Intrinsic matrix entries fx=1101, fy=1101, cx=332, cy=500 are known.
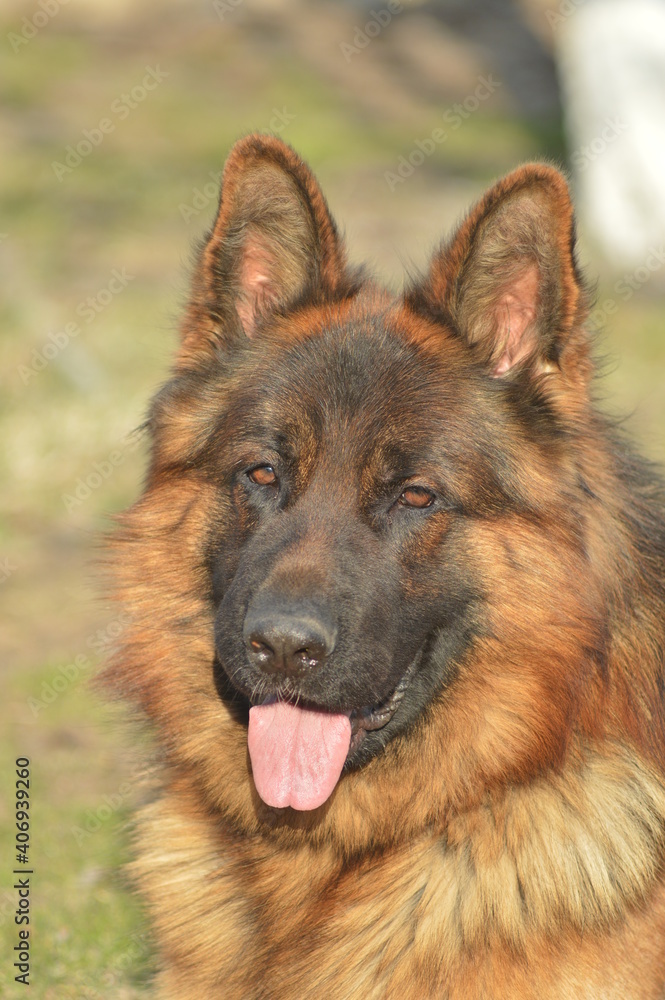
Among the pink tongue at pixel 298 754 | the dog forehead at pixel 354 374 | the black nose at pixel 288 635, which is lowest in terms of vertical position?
the pink tongue at pixel 298 754

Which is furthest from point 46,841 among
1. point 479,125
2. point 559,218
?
point 479,125

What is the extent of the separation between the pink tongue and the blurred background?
923 mm

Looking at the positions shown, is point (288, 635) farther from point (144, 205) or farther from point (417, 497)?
point (144, 205)

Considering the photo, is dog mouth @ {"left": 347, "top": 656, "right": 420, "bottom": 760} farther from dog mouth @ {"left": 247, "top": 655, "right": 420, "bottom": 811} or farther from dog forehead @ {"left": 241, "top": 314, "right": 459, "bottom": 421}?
dog forehead @ {"left": 241, "top": 314, "right": 459, "bottom": 421}

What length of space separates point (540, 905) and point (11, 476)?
8.26 m

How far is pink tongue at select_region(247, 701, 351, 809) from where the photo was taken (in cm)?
377

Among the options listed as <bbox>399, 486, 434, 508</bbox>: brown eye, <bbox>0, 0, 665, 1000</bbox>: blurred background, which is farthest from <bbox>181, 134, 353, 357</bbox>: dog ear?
<bbox>399, 486, 434, 508</bbox>: brown eye

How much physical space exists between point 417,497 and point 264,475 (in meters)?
0.58

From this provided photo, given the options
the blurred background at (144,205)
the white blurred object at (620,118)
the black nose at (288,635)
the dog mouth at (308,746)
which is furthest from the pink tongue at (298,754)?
the white blurred object at (620,118)

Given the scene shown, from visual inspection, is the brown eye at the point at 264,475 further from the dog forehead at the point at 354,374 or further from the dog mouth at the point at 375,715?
the dog mouth at the point at 375,715

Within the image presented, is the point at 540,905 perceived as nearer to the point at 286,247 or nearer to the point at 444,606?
the point at 444,606

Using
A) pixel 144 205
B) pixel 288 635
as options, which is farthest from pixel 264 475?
pixel 144 205

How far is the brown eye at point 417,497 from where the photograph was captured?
389 cm

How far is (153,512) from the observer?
4336mm
